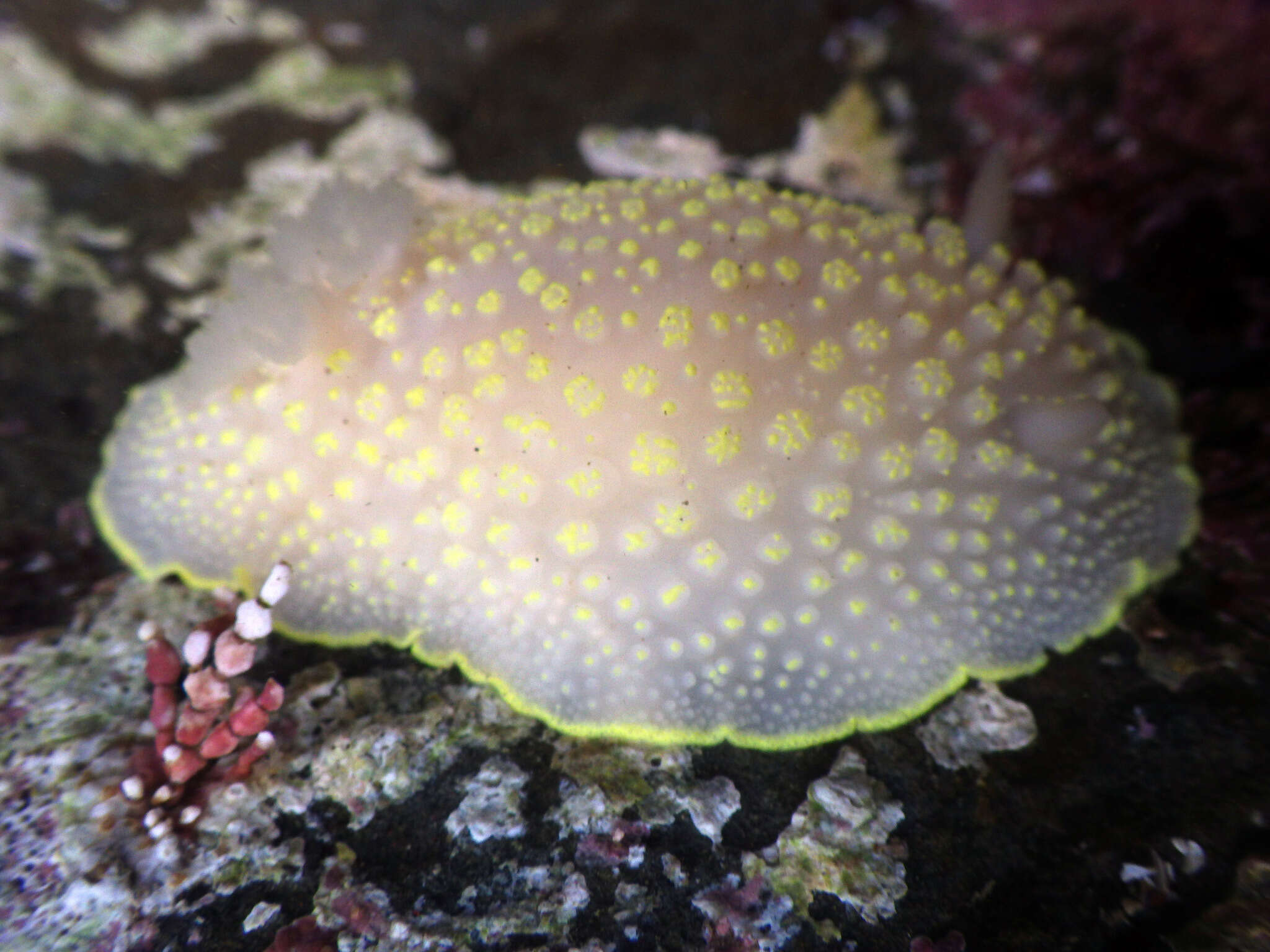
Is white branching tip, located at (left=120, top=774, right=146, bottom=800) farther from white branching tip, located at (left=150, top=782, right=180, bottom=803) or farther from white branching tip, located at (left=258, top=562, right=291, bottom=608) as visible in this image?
white branching tip, located at (left=258, top=562, right=291, bottom=608)

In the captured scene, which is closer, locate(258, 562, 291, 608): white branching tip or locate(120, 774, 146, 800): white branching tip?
locate(120, 774, 146, 800): white branching tip

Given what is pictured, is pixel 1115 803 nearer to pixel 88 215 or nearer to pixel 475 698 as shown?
pixel 475 698

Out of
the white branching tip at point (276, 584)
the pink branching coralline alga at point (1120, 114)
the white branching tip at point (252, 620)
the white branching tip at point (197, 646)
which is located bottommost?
the white branching tip at point (197, 646)

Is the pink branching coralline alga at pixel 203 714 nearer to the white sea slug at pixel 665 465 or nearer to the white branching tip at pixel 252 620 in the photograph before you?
the white branching tip at pixel 252 620

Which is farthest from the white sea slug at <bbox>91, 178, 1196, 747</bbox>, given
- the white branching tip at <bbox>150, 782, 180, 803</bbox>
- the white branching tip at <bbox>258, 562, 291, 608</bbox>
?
the white branching tip at <bbox>150, 782, 180, 803</bbox>

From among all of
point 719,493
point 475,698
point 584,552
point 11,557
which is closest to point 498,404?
point 584,552

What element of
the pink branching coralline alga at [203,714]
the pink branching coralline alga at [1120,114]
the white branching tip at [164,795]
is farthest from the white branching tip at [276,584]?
the pink branching coralline alga at [1120,114]

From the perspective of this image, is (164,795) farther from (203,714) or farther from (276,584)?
(276,584)
